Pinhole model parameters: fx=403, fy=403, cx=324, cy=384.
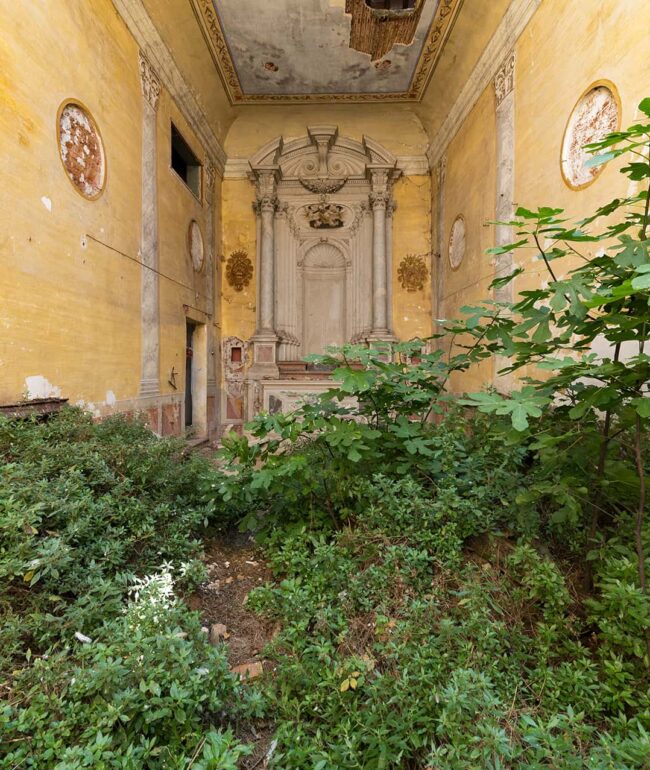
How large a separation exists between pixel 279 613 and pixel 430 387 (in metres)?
1.60

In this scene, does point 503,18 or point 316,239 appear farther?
point 316,239

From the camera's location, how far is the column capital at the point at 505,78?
16.8 feet

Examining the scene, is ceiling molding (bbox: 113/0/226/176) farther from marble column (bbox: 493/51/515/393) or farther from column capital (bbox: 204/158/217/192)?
marble column (bbox: 493/51/515/393)

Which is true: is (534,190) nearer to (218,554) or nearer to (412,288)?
(412,288)

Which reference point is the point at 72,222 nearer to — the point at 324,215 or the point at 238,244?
the point at 238,244

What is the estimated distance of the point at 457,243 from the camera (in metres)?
7.26

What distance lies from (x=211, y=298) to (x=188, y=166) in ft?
7.85

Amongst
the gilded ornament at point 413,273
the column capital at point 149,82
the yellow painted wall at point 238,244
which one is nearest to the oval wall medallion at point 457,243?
the gilded ornament at point 413,273

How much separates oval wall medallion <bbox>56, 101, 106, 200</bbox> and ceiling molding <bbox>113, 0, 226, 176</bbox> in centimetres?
167

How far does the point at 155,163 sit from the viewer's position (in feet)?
17.7

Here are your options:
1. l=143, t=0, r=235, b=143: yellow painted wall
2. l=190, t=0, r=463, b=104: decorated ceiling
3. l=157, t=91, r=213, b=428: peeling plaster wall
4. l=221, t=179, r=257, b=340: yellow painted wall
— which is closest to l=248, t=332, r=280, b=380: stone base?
l=221, t=179, r=257, b=340: yellow painted wall

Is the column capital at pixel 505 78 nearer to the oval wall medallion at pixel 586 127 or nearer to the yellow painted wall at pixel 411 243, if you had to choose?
the oval wall medallion at pixel 586 127

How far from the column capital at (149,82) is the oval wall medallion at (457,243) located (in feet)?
16.4

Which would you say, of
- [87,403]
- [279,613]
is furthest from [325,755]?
[87,403]
